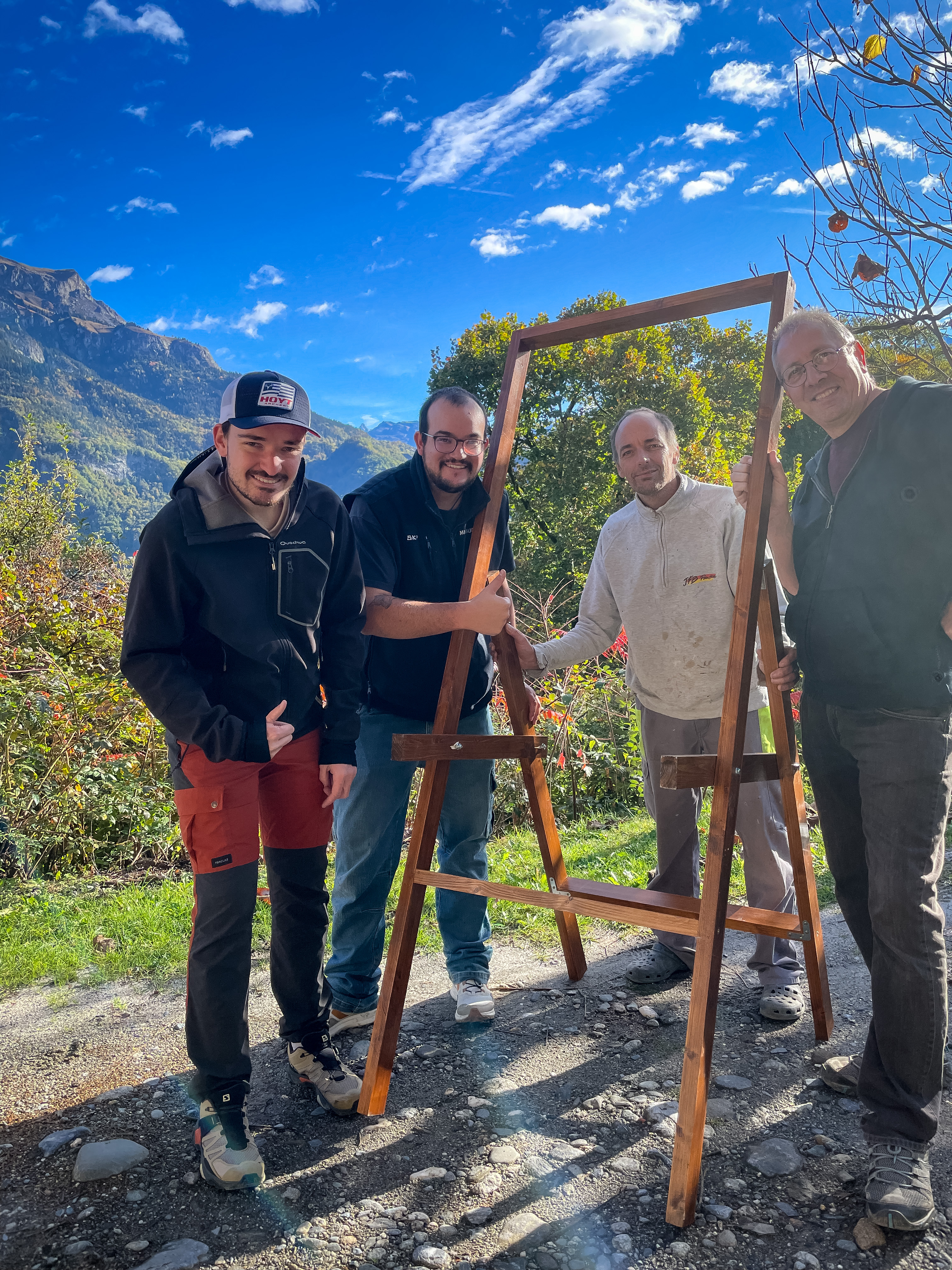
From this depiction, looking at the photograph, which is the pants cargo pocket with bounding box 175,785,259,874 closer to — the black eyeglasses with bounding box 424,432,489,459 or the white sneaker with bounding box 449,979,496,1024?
the white sneaker with bounding box 449,979,496,1024

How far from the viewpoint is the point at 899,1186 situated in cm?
197

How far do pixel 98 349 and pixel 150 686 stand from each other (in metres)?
174

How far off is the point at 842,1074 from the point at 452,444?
254 centimetres

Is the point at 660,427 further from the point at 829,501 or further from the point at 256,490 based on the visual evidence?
the point at 256,490

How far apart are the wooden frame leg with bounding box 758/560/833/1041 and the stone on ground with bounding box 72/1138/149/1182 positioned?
222cm

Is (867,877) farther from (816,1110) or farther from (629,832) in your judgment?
(629,832)

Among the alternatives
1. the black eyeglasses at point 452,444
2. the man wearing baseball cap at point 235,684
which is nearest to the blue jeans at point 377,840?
the man wearing baseball cap at point 235,684

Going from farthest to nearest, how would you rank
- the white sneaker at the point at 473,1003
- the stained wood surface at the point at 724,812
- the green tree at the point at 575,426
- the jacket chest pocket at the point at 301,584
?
the green tree at the point at 575,426 → the white sneaker at the point at 473,1003 → the jacket chest pocket at the point at 301,584 → the stained wood surface at the point at 724,812

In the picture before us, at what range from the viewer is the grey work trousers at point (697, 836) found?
10.6ft

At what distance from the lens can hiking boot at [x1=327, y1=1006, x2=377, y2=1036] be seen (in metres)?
3.07

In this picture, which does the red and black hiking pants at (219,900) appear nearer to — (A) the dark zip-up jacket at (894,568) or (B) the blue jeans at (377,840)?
(B) the blue jeans at (377,840)

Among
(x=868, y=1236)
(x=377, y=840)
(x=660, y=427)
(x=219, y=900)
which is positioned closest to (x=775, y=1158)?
(x=868, y=1236)

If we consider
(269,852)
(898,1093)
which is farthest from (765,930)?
(269,852)

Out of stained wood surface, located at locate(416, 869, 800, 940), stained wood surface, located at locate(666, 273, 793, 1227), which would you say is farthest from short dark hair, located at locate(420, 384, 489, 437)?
stained wood surface, located at locate(416, 869, 800, 940)
